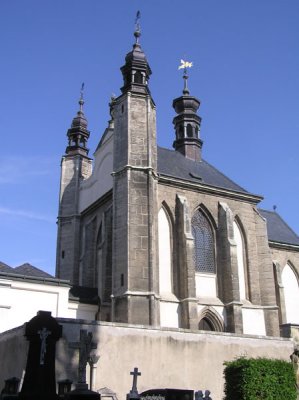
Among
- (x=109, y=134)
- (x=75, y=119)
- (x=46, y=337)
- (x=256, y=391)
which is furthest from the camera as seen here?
(x=75, y=119)

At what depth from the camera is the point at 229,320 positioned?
2628 centimetres

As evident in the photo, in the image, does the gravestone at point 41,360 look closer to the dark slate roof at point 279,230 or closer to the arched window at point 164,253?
the arched window at point 164,253

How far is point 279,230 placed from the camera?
36281 millimetres

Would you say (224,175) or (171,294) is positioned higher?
(224,175)

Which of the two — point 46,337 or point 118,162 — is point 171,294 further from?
point 46,337

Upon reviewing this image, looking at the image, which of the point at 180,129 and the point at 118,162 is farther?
the point at 180,129

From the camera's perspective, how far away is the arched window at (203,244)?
27516 millimetres

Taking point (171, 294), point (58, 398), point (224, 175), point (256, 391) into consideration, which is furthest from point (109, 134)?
point (58, 398)

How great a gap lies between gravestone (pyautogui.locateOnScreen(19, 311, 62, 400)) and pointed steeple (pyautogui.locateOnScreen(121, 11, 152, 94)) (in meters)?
17.1

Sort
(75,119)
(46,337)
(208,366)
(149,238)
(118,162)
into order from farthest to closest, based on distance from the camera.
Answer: (75,119), (118,162), (149,238), (208,366), (46,337)

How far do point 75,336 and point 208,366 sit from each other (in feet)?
15.6

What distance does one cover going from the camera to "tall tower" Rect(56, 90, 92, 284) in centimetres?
3128

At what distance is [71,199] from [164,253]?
904cm

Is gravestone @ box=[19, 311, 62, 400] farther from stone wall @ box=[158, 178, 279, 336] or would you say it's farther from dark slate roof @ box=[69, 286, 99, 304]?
stone wall @ box=[158, 178, 279, 336]
